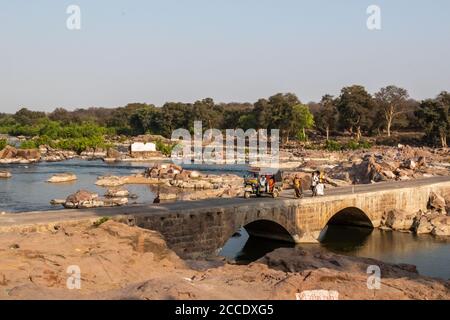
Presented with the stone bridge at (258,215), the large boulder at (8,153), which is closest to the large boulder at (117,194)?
the stone bridge at (258,215)

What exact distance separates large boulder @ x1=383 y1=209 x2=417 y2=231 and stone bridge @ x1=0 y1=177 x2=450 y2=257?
411mm

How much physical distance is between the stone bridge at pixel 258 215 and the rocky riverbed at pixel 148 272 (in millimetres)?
2610

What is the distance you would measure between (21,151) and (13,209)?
1698 inches

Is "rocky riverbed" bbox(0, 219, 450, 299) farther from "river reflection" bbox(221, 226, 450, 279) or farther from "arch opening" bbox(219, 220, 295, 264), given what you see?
"arch opening" bbox(219, 220, 295, 264)

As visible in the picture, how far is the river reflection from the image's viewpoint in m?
27.0

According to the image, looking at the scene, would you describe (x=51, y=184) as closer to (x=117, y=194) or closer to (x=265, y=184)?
(x=117, y=194)

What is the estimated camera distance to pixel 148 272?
51.4 feet

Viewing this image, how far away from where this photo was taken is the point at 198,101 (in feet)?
432

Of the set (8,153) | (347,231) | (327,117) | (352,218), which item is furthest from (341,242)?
(327,117)

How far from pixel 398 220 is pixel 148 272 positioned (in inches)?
890

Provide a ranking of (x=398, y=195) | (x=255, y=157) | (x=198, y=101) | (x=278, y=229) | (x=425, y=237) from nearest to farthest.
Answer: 1. (x=278, y=229)
2. (x=425, y=237)
3. (x=398, y=195)
4. (x=255, y=157)
5. (x=198, y=101)

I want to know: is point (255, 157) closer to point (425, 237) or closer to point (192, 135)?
point (192, 135)
